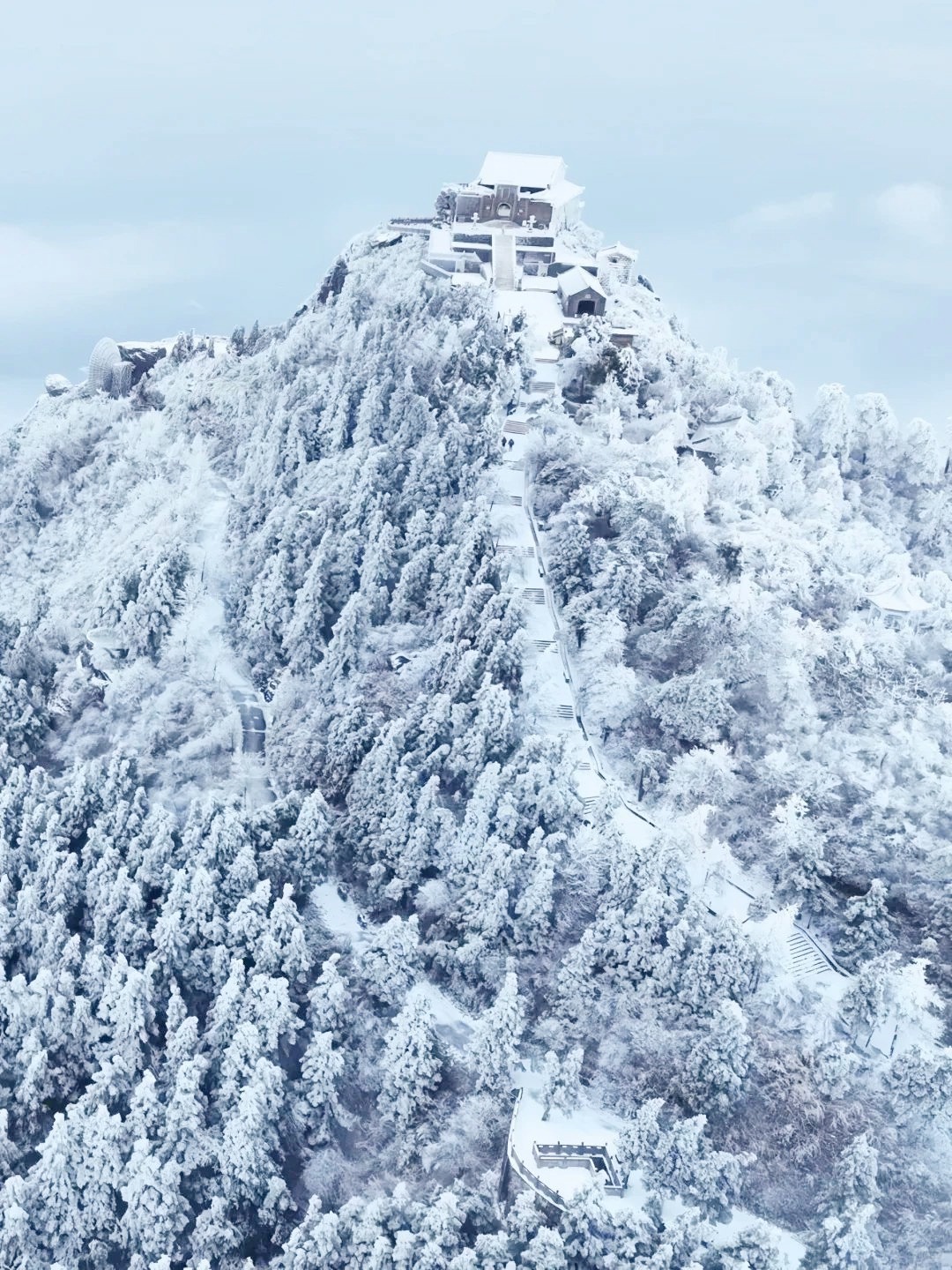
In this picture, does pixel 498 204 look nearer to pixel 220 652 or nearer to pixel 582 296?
pixel 582 296

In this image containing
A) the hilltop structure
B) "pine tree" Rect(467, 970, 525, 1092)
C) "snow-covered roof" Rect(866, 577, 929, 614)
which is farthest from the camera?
the hilltop structure

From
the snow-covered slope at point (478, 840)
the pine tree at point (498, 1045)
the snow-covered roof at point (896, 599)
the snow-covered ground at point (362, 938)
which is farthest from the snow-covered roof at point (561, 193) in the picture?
the pine tree at point (498, 1045)

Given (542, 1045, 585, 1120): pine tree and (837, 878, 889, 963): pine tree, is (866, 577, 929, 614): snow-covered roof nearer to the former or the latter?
(837, 878, 889, 963): pine tree

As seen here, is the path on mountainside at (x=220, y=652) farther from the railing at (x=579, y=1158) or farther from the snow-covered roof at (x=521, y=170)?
the snow-covered roof at (x=521, y=170)

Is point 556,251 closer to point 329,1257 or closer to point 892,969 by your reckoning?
point 892,969

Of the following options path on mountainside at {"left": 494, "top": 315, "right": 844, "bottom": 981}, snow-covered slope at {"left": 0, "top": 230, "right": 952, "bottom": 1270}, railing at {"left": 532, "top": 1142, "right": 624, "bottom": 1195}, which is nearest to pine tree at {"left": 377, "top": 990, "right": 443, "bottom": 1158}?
snow-covered slope at {"left": 0, "top": 230, "right": 952, "bottom": 1270}
